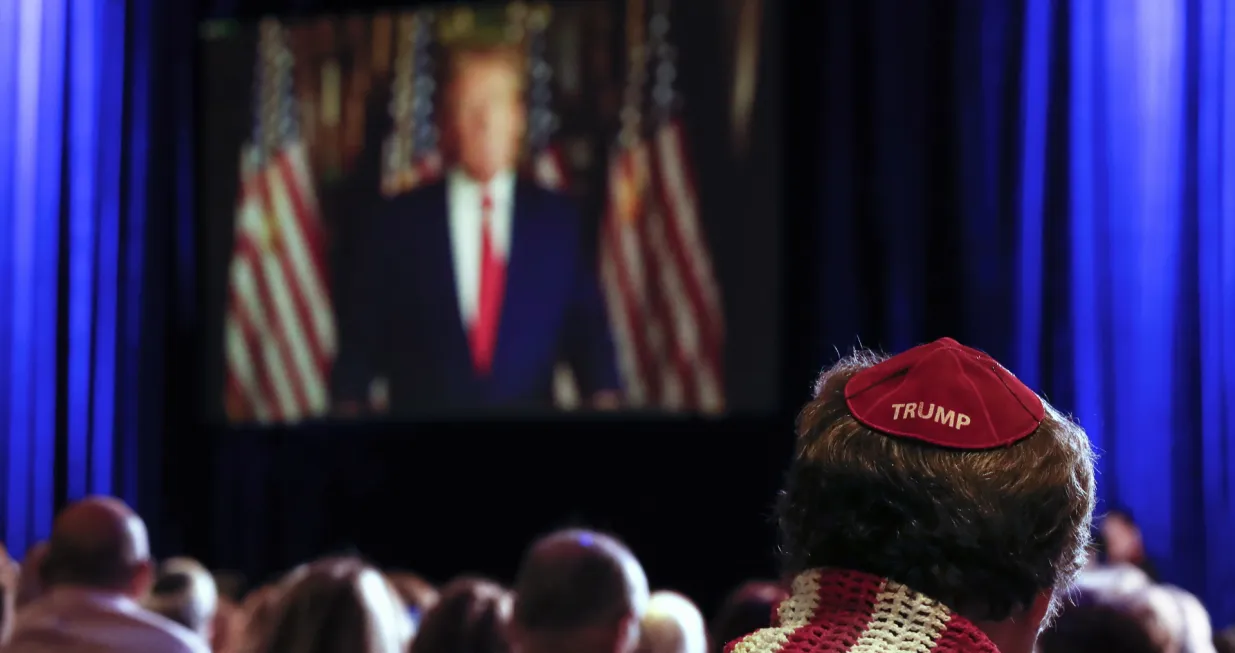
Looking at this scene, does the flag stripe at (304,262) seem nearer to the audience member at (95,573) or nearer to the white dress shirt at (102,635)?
the audience member at (95,573)

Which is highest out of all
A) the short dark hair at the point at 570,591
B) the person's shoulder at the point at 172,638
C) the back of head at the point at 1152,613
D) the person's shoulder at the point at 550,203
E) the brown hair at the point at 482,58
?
the brown hair at the point at 482,58

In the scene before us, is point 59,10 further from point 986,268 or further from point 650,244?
point 986,268

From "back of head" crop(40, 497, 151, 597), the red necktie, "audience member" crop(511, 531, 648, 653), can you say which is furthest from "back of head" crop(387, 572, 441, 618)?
the red necktie

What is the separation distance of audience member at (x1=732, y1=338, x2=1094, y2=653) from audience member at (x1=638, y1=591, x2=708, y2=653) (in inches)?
69.1

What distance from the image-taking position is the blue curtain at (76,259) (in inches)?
317

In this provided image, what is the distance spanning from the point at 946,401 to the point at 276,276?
7.00 metres

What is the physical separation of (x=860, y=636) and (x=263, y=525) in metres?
7.69

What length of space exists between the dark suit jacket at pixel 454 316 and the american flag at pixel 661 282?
128mm

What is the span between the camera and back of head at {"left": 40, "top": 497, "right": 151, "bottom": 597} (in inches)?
137

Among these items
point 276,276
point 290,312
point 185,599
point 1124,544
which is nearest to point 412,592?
point 185,599

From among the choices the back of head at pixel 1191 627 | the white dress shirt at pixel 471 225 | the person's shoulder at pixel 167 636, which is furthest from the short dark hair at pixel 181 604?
the white dress shirt at pixel 471 225

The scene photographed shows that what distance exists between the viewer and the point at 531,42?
24.6 feet

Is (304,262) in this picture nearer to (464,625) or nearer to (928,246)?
(928,246)

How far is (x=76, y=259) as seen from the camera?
27.0 ft
